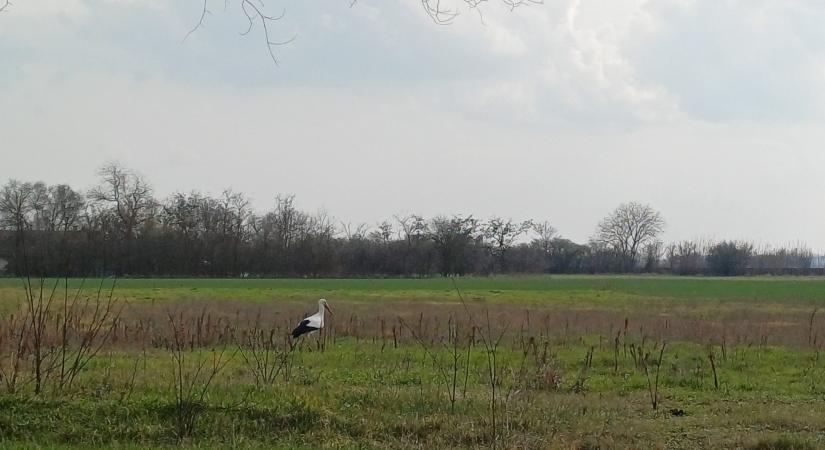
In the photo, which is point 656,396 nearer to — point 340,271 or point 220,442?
point 220,442

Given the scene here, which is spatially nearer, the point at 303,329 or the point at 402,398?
the point at 402,398

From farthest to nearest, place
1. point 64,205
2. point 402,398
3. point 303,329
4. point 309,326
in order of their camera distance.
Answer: point 64,205, point 309,326, point 303,329, point 402,398

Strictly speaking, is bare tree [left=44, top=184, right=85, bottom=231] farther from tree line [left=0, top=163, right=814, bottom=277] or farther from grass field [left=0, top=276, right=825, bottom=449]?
grass field [left=0, top=276, right=825, bottom=449]

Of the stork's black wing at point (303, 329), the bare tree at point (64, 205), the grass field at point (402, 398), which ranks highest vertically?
the bare tree at point (64, 205)

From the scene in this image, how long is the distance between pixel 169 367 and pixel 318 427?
5813 millimetres

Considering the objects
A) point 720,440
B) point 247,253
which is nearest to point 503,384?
point 720,440

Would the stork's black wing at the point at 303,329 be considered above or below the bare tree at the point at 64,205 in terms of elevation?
below

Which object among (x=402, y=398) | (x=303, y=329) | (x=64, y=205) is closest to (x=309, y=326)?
(x=303, y=329)

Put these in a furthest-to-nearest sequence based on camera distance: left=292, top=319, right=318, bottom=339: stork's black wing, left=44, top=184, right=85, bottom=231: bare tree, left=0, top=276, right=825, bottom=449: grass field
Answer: left=44, top=184, right=85, bottom=231: bare tree < left=292, top=319, right=318, bottom=339: stork's black wing < left=0, top=276, right=825, bottom=449: grass field

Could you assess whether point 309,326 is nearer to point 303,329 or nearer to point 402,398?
point 303,329

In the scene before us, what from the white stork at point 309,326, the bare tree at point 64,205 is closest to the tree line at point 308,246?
the bare tree at point 64,205

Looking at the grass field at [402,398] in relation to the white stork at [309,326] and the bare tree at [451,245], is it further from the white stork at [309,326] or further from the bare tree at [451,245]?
the bare tree at [451,245]

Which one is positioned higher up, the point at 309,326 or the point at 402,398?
the point at 309,326

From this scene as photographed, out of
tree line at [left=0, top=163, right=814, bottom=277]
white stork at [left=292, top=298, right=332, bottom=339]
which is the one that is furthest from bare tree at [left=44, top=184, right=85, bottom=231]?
white stork at [left=292, top=298, right=332, bottom=339]
